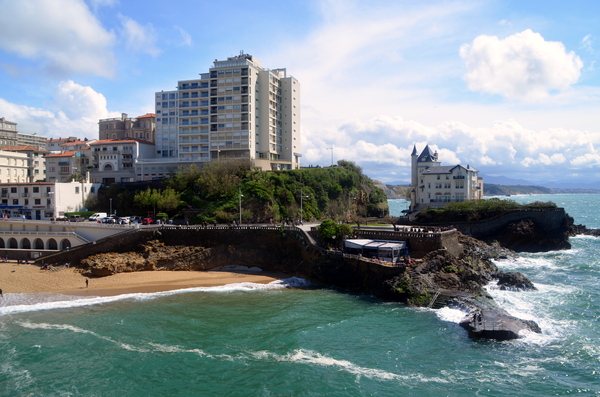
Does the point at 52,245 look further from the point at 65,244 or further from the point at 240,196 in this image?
the point at 240,196

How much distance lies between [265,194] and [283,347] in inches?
1582

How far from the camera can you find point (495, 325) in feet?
102

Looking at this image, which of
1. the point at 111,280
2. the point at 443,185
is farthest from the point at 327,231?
the point at 443,185

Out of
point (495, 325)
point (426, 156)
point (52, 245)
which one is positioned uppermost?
point (426, 156)

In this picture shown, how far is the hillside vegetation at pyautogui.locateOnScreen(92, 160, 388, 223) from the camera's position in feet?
220

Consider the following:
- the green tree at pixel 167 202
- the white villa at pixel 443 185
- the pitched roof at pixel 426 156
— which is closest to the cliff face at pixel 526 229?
the white villa at pixel 443 185

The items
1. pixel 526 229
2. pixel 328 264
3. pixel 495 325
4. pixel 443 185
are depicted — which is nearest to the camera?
pixel 495 325

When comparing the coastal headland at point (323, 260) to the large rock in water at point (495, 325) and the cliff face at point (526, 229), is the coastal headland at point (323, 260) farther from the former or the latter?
the cliff face at point (526, 229)

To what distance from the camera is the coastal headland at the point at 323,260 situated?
3972cm

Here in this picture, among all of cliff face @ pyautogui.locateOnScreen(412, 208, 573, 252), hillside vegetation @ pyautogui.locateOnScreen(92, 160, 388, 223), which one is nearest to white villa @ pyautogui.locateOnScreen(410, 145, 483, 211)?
cliff face @ pyautogui.locateOnScreen(412, 208, 573, 252)

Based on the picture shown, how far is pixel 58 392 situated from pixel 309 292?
24.8m

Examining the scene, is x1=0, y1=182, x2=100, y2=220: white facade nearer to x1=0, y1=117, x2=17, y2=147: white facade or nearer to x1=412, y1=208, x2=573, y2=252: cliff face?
x1=0, y1=117, x2=17, y2=147: white facade

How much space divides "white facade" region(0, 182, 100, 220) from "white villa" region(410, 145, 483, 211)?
6604cm

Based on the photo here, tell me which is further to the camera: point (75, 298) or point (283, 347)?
point (75, 298)
